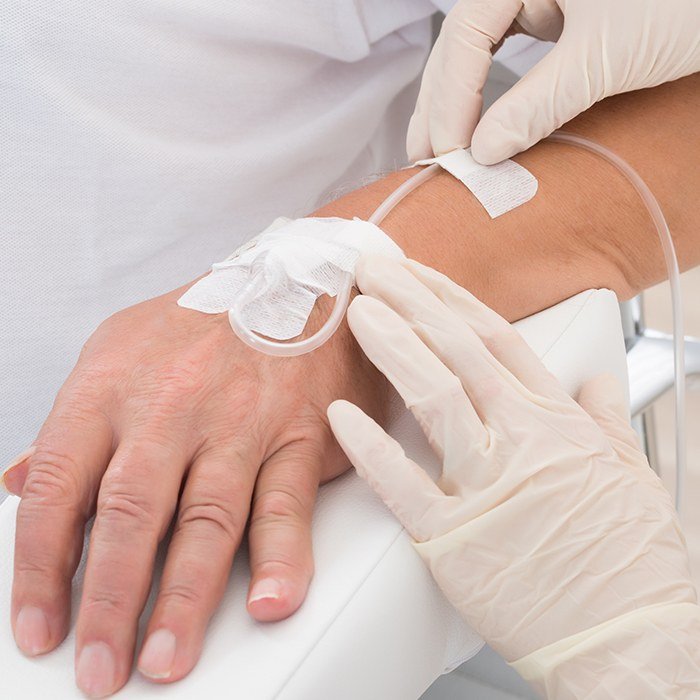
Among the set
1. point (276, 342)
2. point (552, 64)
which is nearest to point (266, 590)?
point (276, 342)

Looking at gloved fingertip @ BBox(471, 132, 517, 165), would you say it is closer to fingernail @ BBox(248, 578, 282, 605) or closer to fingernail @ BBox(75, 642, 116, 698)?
fingernail @ BBox(248, 578, 282, 605)

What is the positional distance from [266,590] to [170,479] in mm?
155

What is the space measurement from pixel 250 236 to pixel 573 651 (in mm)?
918

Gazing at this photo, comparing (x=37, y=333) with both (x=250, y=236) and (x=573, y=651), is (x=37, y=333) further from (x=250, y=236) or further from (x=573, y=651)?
(x=573, y=651)

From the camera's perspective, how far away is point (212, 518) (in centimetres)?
74

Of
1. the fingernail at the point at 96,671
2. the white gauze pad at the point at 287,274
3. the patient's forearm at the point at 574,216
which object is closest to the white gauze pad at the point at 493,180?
the patient's forearm at the point at 574,216

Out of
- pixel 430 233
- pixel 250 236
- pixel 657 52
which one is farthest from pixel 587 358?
pixel 250 236

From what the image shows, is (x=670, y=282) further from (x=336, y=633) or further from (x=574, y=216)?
(x=336, y=633)

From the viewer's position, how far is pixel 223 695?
62 centimetres

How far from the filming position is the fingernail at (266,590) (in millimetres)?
668

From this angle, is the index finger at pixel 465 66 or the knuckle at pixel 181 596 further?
the index finger at pixel 465 66

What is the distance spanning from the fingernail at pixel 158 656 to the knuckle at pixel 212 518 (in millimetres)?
108

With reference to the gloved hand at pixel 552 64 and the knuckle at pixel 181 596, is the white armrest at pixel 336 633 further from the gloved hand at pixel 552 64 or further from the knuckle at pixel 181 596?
the gloved hand at pixel 552 64

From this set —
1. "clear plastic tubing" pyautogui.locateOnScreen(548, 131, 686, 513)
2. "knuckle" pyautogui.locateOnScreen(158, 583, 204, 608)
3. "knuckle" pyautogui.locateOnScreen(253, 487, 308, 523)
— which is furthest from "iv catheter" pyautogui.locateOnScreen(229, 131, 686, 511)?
"knuckle" pyautogui.locateOnScreen(158, 583, 204, 608)
